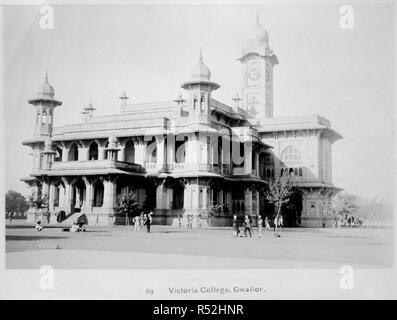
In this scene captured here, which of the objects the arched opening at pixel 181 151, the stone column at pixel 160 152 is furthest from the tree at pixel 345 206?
the stone column at pixel 160 152

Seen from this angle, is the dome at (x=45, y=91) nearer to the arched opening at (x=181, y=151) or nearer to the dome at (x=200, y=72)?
the arched opening at (x=181, y=151)

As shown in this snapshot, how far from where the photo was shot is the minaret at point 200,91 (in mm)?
44750

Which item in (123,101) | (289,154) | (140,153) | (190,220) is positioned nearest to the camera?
(190,220)

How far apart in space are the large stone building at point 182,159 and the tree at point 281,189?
1260 mm

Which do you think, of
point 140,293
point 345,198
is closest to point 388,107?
point 140,293

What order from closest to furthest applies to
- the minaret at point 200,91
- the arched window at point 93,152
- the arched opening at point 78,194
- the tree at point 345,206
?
the tree at point 345,206 < the minaret at point 200,91 < the arched opening at point 78,194 < the arched window at point 93,152

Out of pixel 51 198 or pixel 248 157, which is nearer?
pixel 51 198

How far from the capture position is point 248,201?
48531 mm

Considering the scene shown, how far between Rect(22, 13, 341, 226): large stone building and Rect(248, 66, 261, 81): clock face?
10866mm

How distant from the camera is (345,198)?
45188 mm

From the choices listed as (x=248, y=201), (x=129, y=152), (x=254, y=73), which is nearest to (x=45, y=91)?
(x=129, y=152)

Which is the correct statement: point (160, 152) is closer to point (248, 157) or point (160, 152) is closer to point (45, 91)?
point (248, 157)

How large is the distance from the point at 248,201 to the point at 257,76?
81.1 ft

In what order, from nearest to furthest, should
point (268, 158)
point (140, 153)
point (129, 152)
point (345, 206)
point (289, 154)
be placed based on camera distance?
point (345, 206), point (140, 153), point (129, 152), point (289, 154), point (268, 158)
